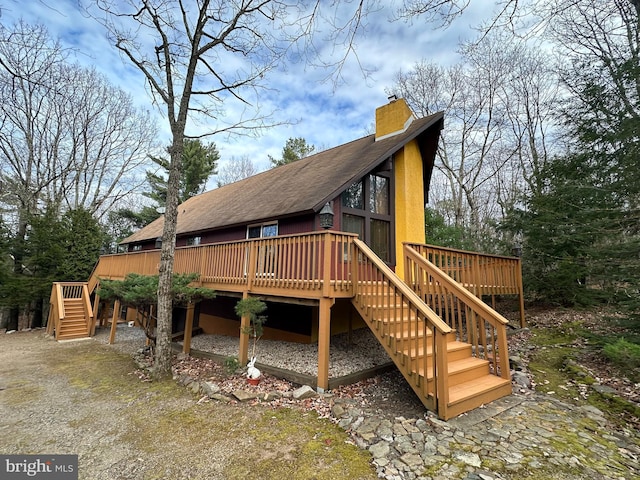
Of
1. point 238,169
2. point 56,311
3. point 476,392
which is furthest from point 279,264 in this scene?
point 238,169

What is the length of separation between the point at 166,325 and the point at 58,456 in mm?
3144

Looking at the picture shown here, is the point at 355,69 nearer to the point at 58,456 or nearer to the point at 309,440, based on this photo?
the point at 309,440

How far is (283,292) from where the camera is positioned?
19.8ft

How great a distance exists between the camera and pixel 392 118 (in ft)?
31.4

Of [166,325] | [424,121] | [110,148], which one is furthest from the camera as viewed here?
[110,148]

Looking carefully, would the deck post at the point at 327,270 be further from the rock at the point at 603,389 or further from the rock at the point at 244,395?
the rock at the point at 603,389

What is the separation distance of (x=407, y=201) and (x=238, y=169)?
24.1m

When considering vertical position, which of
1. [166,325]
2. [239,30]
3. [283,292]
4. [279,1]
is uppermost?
[239,30]

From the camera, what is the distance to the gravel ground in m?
6.11

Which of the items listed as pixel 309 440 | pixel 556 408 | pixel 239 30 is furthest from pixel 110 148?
pixel 556 408

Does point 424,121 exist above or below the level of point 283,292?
above

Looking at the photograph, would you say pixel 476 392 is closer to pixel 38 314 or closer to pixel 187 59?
pixel 187 59

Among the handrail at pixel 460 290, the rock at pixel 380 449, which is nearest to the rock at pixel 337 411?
the rock at pixel 380 449

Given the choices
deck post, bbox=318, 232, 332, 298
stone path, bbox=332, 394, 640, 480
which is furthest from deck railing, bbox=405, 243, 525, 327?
→ stone path, bbox=332, 394, 640, 480
